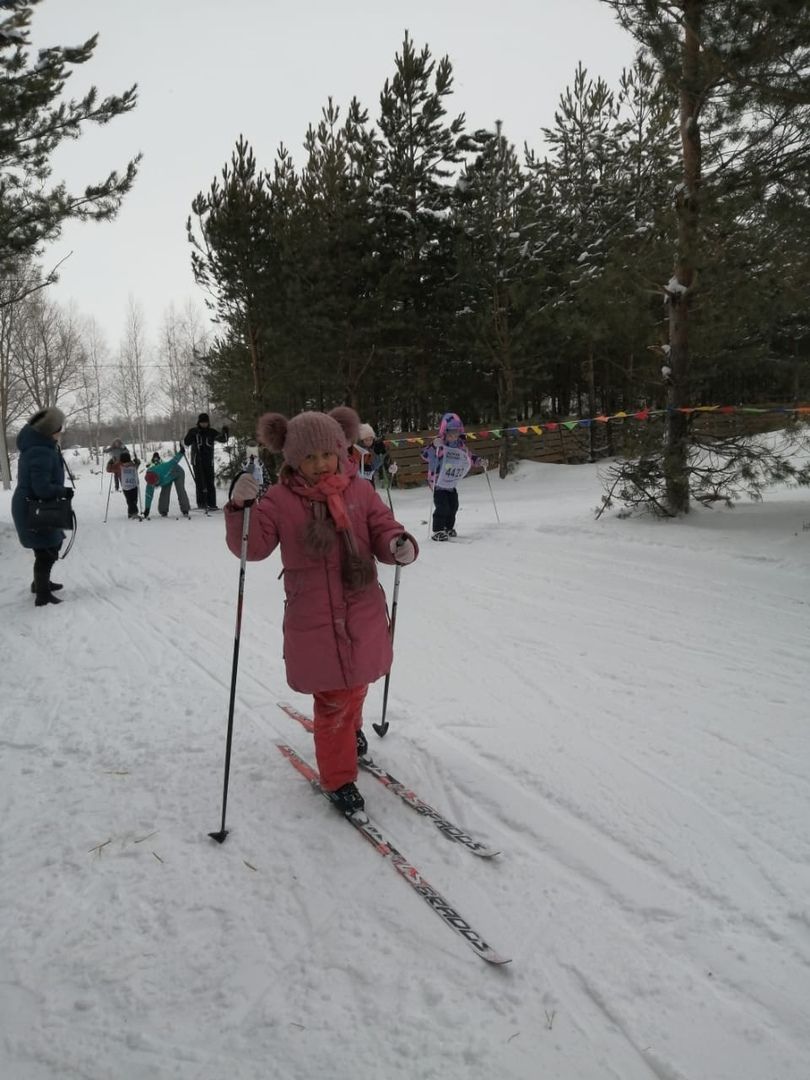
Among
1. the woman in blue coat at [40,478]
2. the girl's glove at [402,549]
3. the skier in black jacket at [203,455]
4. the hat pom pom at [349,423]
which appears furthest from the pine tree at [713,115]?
the skier in black jacket at [203,455]

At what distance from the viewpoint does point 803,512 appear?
845cm

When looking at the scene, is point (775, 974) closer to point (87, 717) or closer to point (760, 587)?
point (87, 717)

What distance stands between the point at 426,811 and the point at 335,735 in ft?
1.80

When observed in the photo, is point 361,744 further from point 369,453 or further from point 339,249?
point 339,249

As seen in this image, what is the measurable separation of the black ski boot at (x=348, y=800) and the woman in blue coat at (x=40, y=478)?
202 inches

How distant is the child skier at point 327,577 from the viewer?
2.82m

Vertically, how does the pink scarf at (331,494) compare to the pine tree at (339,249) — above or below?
below

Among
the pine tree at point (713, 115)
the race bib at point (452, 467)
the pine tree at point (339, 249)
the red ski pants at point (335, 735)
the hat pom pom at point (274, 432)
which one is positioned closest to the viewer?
the red ski pants at point (335, 735)

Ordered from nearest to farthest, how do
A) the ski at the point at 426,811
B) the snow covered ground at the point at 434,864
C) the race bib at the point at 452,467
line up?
1. the snow covered ground at the point at 434,864
2. the ski at the point at 426,811
3. the race bib at the point at 452,467

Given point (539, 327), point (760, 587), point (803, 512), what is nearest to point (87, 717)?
point (760, 587)

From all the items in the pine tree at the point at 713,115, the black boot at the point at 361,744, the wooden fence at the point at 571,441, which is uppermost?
the pine tree at the point at 713,115

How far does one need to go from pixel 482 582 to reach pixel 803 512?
187 inches

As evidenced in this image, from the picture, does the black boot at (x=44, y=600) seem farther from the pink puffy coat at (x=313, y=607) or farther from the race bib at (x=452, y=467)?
the race bib at (x=452, y=467)

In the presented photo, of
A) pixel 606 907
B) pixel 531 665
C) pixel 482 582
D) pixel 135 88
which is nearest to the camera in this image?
pixel 606 907
